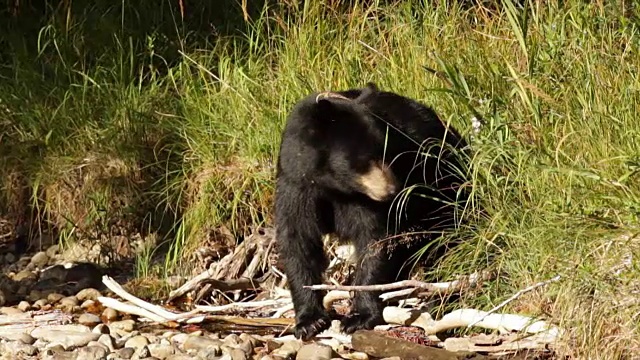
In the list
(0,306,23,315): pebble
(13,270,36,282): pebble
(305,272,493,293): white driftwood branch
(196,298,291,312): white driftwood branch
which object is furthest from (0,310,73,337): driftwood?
(305,272,493,293): white driftwood branch

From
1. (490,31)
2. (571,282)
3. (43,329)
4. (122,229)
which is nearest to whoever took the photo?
(571,282)

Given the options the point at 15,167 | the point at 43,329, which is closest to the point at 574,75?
the point at 43,329

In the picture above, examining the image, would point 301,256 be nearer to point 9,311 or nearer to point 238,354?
point 238,354

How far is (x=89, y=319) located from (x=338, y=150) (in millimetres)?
1551

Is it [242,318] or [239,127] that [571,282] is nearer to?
[242,318]

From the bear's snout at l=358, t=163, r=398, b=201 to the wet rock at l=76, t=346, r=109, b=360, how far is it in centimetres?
131

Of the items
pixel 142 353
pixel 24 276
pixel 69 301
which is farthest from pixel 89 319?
pixel 24 276

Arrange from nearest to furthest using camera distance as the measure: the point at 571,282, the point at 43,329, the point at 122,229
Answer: the point at 571,282, the point at 43,329, the point at 122,229

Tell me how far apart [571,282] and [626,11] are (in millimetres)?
2027

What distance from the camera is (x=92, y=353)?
211 inches

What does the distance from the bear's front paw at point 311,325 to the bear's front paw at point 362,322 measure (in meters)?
0.09

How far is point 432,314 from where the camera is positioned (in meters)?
5.46

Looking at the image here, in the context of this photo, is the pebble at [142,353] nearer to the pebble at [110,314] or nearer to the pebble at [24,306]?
the pebble at [110,314]

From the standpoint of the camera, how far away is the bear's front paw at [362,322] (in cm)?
551
